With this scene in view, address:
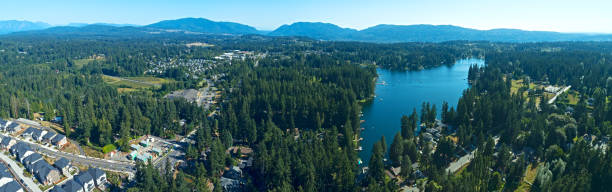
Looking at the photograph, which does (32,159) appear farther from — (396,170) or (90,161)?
(396,170)

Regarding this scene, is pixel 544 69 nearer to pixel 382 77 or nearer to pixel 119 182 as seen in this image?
pixel 382 77

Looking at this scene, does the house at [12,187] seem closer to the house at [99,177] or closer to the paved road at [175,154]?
the house at [99,177]

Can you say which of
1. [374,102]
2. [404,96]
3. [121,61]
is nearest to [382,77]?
[404,96]

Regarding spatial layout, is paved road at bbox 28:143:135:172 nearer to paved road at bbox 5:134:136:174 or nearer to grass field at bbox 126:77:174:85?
paved road at bbox 5:134:136:174

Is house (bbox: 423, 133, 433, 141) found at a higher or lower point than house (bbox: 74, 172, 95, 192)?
higher

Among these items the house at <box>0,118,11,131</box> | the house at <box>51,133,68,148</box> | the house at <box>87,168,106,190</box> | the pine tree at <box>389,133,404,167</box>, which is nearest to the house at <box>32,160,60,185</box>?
the house at <box>87,168,106,190</box>

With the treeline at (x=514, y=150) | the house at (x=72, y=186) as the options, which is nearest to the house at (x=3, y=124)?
the house at (x=72, y=186)

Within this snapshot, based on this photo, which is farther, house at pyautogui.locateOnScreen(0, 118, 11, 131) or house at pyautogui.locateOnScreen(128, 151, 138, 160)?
house at pyautogui.locateOnScreen(0, 118, 11, 131)

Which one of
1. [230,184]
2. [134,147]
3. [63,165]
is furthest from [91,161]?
[230,184]
